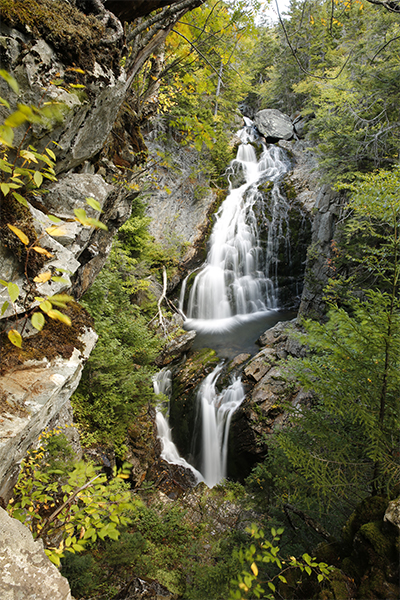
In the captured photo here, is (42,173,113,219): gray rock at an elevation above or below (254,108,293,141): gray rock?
below

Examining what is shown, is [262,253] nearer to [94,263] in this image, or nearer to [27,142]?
[94,263]

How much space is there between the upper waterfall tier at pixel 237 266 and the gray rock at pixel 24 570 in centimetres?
1127

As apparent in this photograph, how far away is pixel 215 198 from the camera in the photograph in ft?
51.1

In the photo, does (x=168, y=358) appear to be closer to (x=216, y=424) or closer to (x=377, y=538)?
(x=216, y=424)

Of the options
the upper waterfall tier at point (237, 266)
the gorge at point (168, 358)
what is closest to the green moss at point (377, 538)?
the gorge at point (168, 358)

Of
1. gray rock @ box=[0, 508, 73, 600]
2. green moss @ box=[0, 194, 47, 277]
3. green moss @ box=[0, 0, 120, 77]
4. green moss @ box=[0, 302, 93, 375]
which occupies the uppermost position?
green moss @ box=[0, 0, 120, 77]

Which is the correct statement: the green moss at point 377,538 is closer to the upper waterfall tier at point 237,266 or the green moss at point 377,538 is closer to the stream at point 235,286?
the stream at point 235,286

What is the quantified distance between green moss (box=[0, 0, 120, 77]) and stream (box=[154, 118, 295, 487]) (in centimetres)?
767

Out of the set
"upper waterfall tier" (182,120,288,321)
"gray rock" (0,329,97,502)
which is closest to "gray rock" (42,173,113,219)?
"gray rock" (0,329,97,502)

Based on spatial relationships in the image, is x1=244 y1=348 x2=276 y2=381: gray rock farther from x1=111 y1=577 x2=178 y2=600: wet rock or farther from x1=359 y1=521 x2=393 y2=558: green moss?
x1=359 y1=521 x2=393 y2=558: green moss

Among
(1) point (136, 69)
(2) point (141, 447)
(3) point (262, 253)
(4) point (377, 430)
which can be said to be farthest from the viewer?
(3) point (262, 253)

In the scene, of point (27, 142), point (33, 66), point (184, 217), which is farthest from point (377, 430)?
point (184, 217)

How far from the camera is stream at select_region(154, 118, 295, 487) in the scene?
8352 mm

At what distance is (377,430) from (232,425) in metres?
5.44
